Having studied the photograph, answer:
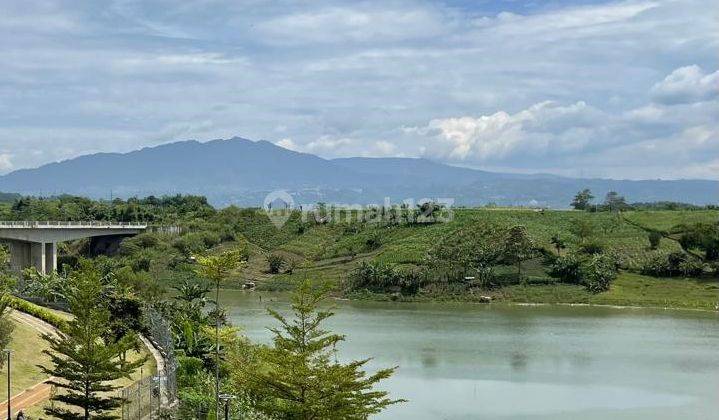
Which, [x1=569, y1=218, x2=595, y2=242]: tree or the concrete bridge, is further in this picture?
[x1=569, y1=218, x2=595, y2=242]: tree

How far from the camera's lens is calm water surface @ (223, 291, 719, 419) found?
1489 inches

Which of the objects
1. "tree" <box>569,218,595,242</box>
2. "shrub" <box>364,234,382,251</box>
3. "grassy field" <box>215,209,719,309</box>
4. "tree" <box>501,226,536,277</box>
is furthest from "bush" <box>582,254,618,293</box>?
"shrub" <box>364,234,382,251</box>

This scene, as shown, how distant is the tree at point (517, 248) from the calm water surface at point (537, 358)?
443 inches

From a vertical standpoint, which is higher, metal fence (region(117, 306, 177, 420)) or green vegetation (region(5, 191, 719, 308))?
green vegetation (region(5, 191, 719, 308))

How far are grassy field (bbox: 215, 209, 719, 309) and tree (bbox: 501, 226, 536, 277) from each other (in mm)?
1124

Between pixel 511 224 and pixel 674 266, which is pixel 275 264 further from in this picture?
pixel 674 266

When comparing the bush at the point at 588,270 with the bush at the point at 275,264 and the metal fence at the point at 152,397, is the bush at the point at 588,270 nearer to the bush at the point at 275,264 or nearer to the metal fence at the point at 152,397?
the bush at the point at 275,264

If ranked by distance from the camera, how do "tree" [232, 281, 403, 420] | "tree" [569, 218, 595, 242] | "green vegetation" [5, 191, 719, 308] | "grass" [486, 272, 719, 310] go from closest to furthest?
"tree" [232, 281, 403, 420] → "grass" [486, 272, 719, 310] → "green vegetation" [5, 191, 719, 308] → "tree" [569, 218, 595, 242]

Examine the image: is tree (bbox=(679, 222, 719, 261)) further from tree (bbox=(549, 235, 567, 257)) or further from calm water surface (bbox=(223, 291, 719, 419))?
calm water surface (bbox=(223, 291, 719, 419))

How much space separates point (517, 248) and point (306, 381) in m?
65.3

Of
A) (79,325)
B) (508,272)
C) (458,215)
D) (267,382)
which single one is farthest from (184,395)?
(458,215)

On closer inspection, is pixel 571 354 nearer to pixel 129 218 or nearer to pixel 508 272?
pixel 508 272

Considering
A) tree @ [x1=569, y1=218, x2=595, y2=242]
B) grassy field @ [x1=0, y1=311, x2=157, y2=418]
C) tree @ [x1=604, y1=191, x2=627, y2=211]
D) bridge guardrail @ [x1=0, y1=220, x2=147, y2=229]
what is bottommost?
grassy field @ [x1=0, y1=311, x2=157, y2=418]

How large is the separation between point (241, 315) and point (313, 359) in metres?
43.5
